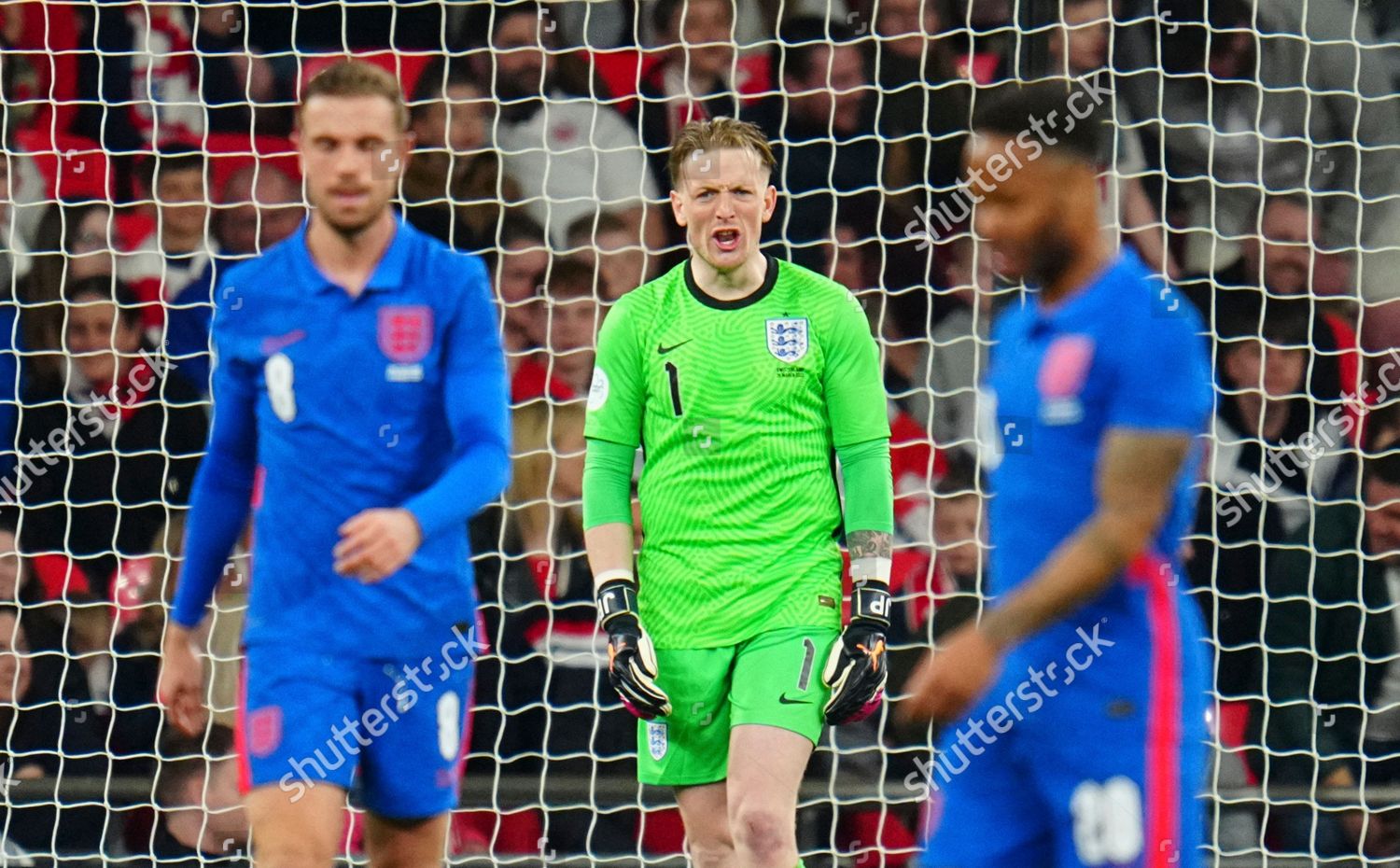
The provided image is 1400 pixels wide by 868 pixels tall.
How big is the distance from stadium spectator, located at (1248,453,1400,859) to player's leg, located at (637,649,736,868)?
205 centimetres

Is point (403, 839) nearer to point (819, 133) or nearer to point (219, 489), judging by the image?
point (219, 489)

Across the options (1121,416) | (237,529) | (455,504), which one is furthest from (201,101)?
(1121,416)

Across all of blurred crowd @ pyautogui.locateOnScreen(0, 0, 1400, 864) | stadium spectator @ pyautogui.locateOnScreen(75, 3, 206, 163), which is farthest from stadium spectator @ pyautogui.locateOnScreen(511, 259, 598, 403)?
stadium spectator @ pyautogui.locateOnScreen(75, 3, 206, 163)

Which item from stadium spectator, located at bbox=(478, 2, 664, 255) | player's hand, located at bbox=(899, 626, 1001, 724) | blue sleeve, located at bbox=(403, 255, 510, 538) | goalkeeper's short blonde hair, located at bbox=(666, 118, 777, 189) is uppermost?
stadium spectator, located at bbox=(478, 2, 664, 255)

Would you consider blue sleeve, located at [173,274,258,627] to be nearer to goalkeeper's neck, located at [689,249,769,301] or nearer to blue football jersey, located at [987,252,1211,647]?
goalkeeper's neck, located at [689,249,769,301]

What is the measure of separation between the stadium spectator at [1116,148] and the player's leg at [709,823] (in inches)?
92.0

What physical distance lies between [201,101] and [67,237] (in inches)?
21.8

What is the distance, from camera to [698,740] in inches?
150

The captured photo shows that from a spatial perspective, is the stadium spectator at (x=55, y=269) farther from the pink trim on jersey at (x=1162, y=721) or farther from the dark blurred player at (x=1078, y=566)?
the pink trim on jersey at (x=1162, y=721)

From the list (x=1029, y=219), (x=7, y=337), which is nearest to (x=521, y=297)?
(x=7, y=337)

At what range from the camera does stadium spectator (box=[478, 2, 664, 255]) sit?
5598mm

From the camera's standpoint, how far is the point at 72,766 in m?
5.55

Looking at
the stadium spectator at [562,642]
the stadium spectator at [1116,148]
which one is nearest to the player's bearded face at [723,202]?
the stadium spectator at [562,642]

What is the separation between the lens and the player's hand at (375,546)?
9.41 feet
